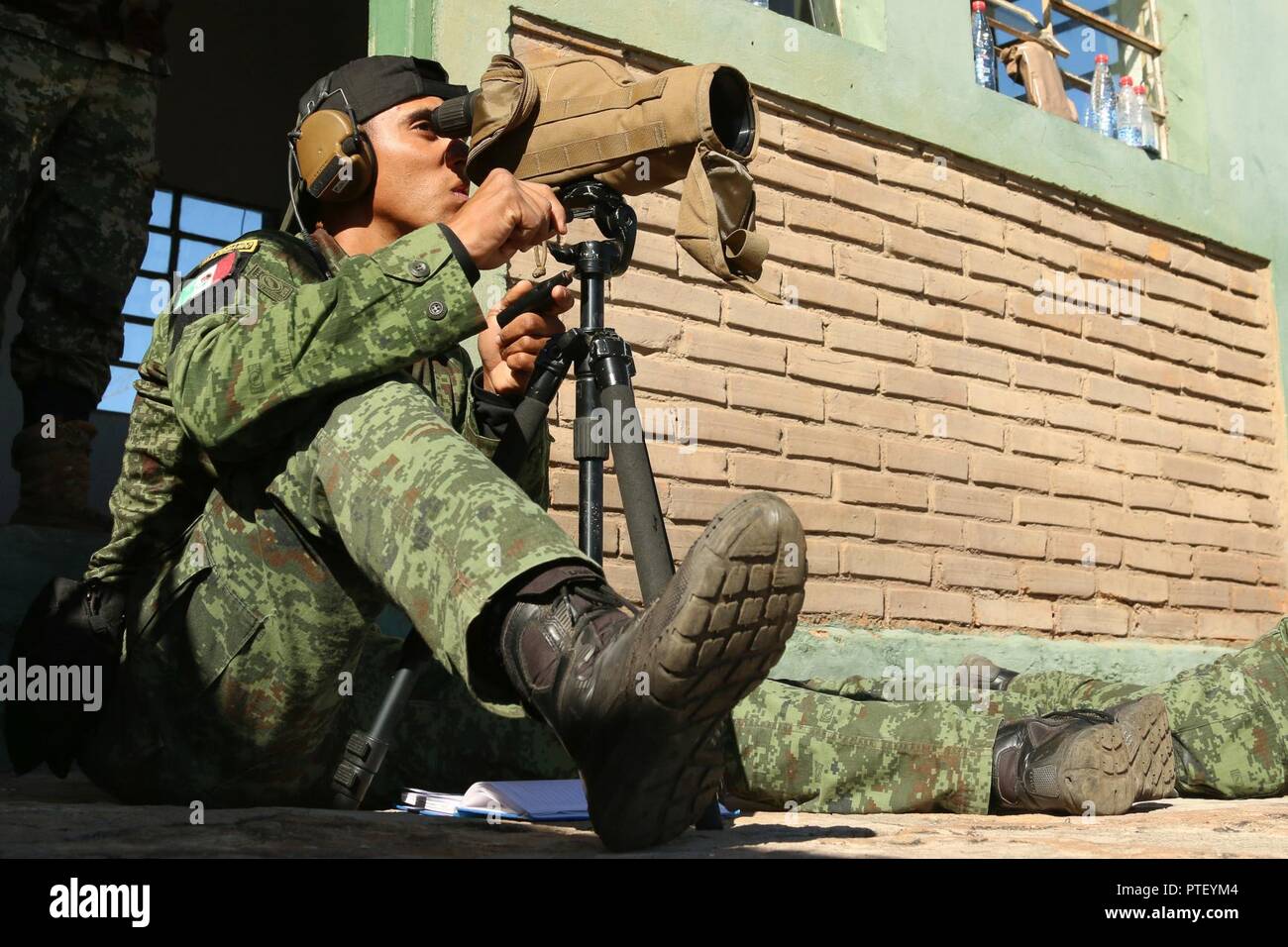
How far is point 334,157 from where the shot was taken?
202 centimetres

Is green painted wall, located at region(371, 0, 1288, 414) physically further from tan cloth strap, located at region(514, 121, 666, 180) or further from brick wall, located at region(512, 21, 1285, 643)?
tan cloth strap, located at region(514, 121, 666, 180)

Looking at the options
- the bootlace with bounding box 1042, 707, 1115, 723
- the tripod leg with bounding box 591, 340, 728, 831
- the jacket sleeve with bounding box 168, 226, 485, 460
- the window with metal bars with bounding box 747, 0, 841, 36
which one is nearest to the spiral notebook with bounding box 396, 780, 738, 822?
the tripod leg with bounding box 591, 340, 728, 831

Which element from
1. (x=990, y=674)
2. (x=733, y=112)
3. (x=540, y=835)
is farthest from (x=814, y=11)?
(x=540, y=835)

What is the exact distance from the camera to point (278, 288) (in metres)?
1.77

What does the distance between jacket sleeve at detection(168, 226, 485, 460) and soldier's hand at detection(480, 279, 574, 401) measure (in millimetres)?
333

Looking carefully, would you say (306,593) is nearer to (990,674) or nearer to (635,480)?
(635,480)

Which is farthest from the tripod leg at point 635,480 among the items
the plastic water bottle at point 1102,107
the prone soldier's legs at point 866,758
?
the plastic water bottle at point 1102,107

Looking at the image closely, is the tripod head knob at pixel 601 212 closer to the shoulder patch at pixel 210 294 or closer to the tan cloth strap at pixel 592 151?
the tan cloth strap at pixel 592 151

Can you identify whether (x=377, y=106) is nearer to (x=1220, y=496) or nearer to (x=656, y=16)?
(x=656, y=16)

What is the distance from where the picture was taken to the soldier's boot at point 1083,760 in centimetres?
205

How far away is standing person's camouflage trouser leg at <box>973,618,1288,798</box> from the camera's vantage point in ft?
8.49

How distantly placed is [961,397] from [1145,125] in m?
1.67

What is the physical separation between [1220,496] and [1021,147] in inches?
61.1
